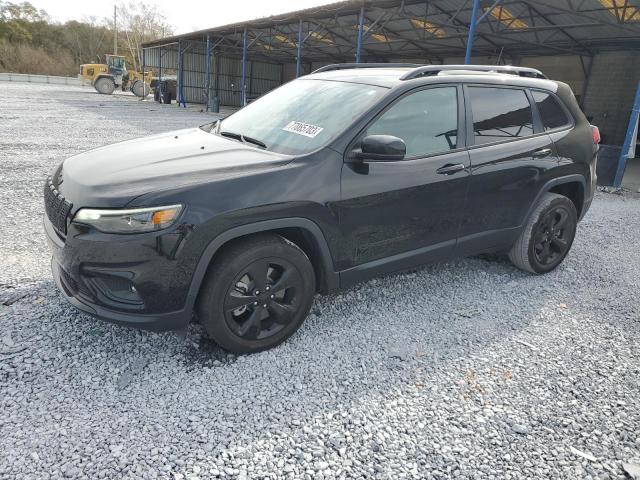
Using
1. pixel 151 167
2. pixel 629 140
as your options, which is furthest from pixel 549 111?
pixel 629 140

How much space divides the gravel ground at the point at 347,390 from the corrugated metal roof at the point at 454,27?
10.9 m

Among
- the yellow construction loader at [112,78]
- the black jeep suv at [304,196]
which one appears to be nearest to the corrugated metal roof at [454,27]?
the yellow construction loader at [112,78]

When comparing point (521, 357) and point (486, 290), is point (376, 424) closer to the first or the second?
point (521, 357)

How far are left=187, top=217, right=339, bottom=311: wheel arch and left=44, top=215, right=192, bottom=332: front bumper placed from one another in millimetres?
113

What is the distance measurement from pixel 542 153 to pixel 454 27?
39.5 ft

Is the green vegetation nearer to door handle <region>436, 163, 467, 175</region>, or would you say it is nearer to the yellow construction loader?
the yellow construction loader

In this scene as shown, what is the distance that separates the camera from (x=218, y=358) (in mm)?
2723

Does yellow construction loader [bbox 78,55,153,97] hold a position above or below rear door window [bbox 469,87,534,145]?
above

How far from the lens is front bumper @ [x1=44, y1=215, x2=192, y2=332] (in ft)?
7.79

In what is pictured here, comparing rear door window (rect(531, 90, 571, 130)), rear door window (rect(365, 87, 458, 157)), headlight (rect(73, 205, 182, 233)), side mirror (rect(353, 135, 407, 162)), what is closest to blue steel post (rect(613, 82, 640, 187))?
rear door window (rect(531, 90, 571, 130))

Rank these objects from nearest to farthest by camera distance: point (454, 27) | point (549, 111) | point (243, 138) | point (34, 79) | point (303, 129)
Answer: point (303, 129) < point (243, 138) < point (549, 111) < point (454, 27) < point (34, 79)

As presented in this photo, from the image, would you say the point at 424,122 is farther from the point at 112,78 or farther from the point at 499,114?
the point at 112,78

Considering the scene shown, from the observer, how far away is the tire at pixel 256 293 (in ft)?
8.29

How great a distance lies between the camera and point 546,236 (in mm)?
4152
